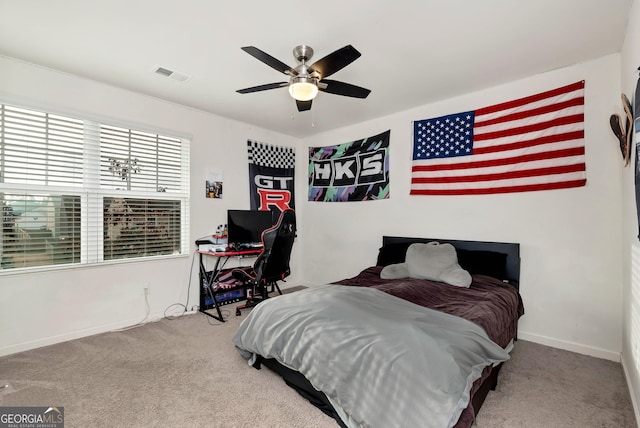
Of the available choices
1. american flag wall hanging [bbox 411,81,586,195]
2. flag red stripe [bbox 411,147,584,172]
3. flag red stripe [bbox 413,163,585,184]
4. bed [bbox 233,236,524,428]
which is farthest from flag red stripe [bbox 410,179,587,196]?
bed [bbox 233,236,524,428]

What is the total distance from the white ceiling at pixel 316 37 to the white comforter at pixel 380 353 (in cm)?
200

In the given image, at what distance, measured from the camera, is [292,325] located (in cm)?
197

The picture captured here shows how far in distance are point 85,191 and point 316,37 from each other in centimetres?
275

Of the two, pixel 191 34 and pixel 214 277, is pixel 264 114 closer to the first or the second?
pixel 191 34

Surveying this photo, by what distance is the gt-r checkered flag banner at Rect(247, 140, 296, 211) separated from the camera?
4.42 m

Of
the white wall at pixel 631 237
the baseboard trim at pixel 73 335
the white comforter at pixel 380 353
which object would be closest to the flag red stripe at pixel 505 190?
the white wall at pixel 631 237

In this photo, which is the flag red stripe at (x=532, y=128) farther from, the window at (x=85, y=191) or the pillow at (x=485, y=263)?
the window at (x=85, y=191)

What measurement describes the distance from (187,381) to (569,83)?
414 cm

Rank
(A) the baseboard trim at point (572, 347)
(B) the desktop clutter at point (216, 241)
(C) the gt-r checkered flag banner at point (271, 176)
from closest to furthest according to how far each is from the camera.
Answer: (A) the baseboard trim at point (572, 347) → (B) the desktop clutter at point (216, 241) → (C) the gt-r checkered flag banner at point (271, 176)

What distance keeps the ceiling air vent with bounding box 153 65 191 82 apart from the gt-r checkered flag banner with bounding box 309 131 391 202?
7.53 ft

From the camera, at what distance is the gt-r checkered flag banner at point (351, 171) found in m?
4.05

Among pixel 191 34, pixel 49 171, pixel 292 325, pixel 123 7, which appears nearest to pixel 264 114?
pixel 191 34

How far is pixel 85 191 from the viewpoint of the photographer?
3.02 metres

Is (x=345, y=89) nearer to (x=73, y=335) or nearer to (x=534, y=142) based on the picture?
(x=534, y=142)
